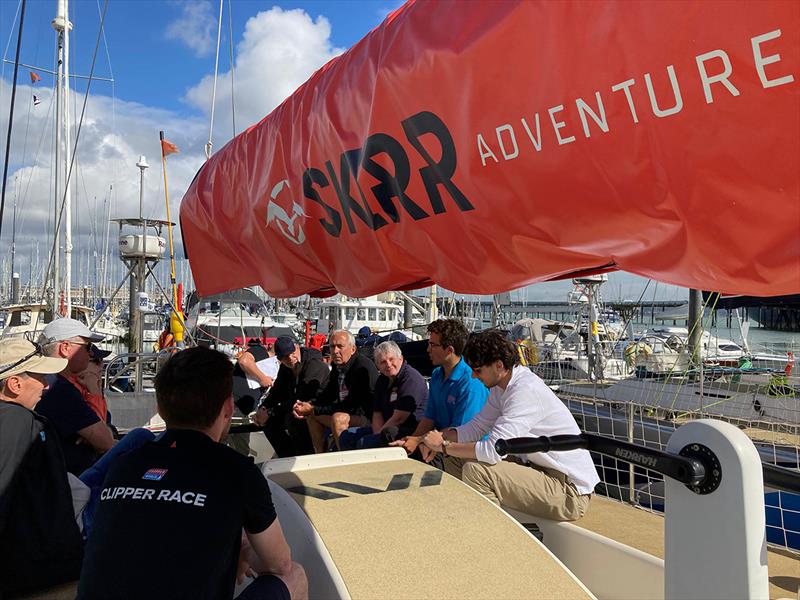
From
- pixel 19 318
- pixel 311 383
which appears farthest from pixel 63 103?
pixel 311 383

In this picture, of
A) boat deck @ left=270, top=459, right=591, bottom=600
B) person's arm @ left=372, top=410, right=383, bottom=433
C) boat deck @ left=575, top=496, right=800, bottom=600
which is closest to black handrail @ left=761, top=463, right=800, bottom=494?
boat deck @ left=270, top=459, right=591, bottom=600

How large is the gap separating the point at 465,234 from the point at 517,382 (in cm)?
200

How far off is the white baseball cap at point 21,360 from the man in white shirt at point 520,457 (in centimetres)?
190

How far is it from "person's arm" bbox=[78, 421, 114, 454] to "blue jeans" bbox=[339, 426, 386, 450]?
1913 mm

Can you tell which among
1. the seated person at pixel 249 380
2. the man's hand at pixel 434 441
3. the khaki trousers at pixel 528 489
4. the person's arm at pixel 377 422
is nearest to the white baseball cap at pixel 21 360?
the man's hand at pixel 434 441

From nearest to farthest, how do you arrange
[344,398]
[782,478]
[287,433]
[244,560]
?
[782,478] → [244,560] → [344,398] → [287,433]

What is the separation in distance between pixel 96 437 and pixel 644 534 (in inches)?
117

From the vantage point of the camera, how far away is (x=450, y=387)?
174 inches

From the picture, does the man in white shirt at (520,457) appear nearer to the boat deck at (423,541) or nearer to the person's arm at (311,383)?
the boat deck at (423,541)

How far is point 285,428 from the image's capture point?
6055 mm

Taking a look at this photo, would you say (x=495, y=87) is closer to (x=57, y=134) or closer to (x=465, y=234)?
(x=465, y=234)

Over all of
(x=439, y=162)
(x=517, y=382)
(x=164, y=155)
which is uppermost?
(x=164, y=155)

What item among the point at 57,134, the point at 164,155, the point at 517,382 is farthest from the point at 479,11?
the point at 57,134

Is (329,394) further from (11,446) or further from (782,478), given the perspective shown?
(782,478)
